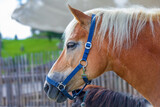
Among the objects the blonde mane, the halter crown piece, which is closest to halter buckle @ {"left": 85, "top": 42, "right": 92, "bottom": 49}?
the halter crown piece

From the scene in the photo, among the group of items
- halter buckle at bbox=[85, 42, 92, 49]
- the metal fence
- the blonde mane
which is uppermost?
the blonde mane

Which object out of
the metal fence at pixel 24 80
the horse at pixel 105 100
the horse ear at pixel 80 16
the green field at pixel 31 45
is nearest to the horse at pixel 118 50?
the horse ear at pixel 80 16

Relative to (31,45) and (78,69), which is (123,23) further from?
(31,45)

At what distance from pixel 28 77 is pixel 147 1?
4723 mm

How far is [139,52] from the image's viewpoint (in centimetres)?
143

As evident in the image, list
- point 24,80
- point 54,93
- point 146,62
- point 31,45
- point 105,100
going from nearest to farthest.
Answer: point 146,62 < point 54,93 < point 105,100 < point 24,80 < point 31,45

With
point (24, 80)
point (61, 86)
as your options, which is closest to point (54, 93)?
point (61, 86)

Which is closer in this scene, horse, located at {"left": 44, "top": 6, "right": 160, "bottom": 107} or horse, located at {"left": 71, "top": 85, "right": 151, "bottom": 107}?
horse, located at {"left": 44, "top": 6, "right": 160, "bottom": 107}

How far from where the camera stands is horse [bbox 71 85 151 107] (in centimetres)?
182

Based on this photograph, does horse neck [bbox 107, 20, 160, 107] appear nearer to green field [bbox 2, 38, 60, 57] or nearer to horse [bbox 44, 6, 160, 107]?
horse [bbox 44, 6, 160, 107]

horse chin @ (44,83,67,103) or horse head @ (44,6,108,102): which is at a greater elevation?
horse head @ (44,6,108,102)

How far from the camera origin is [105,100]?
1.86m

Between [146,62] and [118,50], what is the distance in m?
0.26

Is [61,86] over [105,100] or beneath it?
over
